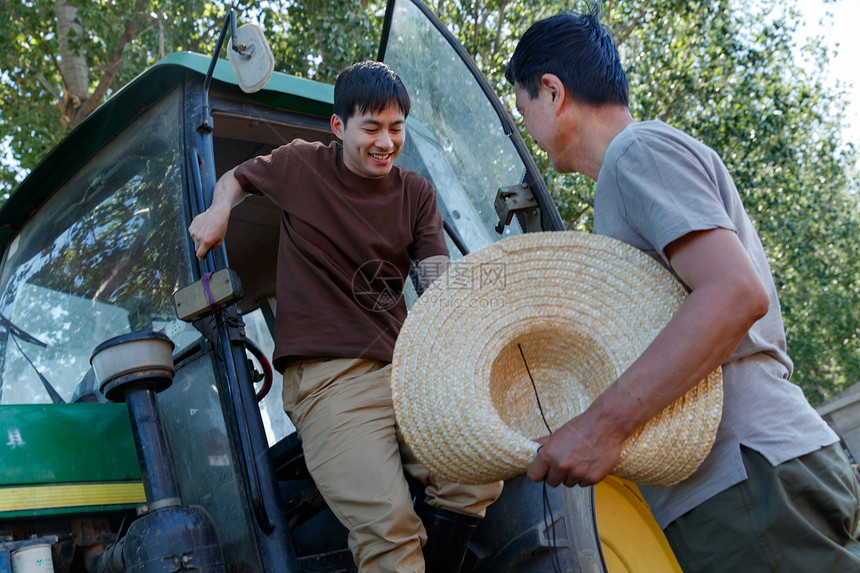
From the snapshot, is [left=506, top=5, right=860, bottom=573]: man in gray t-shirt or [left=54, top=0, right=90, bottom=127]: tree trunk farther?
[left=54, top=0, right=90, bottom=127]: tree trunk

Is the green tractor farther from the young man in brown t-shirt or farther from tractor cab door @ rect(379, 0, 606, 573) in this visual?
the young man in brown t-shirt

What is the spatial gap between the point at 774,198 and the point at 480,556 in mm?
9860

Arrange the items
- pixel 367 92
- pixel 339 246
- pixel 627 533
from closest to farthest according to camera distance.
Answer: pixel 627 533 → pixel 339 246 → pixel 367 92

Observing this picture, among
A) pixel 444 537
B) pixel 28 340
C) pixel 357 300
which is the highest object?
pixel 28 340

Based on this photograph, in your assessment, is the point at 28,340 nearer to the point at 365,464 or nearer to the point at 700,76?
the point at 365,464

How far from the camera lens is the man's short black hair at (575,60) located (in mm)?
1533

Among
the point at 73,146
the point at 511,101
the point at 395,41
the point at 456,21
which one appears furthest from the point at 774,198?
the point at 73,146

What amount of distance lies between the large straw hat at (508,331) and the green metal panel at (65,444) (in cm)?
115

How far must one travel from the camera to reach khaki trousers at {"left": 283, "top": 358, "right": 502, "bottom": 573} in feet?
5.78

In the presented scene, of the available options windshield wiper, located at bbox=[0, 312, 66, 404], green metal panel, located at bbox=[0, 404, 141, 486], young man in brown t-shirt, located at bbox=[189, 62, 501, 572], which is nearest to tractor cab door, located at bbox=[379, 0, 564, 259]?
young man in brown t-shirt, located at bbox=[189, 62, 501, 572]

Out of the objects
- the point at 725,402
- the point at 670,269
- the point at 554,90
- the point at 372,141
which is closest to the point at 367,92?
the point at 372,141

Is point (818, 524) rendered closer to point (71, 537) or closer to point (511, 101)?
point (71, 537)

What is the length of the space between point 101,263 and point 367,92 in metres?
1.18

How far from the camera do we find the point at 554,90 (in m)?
1.54
